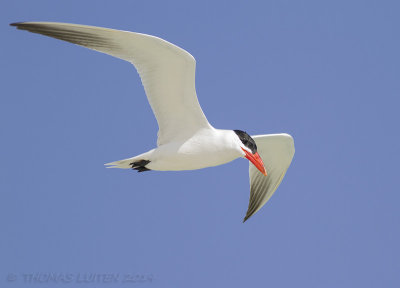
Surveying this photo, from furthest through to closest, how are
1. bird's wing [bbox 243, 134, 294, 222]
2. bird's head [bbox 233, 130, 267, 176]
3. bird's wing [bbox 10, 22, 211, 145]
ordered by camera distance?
bird's wing [bbox 243, 134, 294, 222], bird's head [bbox 233, 130, 267, 176], bird's wing [bbox 10, 22, 211, 145]

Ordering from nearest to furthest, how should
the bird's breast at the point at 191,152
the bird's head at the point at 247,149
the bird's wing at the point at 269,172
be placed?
the bird's breast at the point at 191,152 → the bird's head at the point at 247,149 → the bird's wing at the point at 269,172

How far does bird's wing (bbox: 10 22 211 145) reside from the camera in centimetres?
859

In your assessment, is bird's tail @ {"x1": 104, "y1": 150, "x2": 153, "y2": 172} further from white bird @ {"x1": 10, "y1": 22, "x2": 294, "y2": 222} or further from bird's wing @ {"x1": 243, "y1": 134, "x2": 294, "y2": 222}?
bird's wing @ {"x1": 243, "y1": 134, "x2": 294, "y2": 222}

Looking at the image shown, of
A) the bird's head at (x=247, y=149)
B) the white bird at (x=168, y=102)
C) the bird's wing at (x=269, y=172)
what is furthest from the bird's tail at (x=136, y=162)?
→ the bird's wing at (x=269, y=172)

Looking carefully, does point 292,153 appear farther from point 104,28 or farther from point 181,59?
point 104,28

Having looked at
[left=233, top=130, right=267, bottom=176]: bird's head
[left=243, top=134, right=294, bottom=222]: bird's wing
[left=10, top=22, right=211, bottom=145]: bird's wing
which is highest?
[left=10, top=22, right=211, bottom=145]: bird's wing

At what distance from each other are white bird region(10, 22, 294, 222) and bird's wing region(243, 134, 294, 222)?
695 millimetres

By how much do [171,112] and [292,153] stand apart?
3.19m

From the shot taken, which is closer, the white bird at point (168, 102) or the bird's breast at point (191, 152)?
the white bird at point (168, 102)

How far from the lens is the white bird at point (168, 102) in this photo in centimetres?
864

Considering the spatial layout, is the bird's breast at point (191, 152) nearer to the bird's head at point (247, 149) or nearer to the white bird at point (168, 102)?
the white bird at point (168, 102)

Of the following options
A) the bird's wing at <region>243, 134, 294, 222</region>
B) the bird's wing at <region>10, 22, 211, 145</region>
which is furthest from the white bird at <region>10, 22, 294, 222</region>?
the bird's wing at <region>243, 134, 294, 222</region>

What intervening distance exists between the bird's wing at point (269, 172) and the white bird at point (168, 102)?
0.69 metres

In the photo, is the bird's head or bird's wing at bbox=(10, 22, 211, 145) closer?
bird's wing at bbox=(10, 22, 211, 145)
